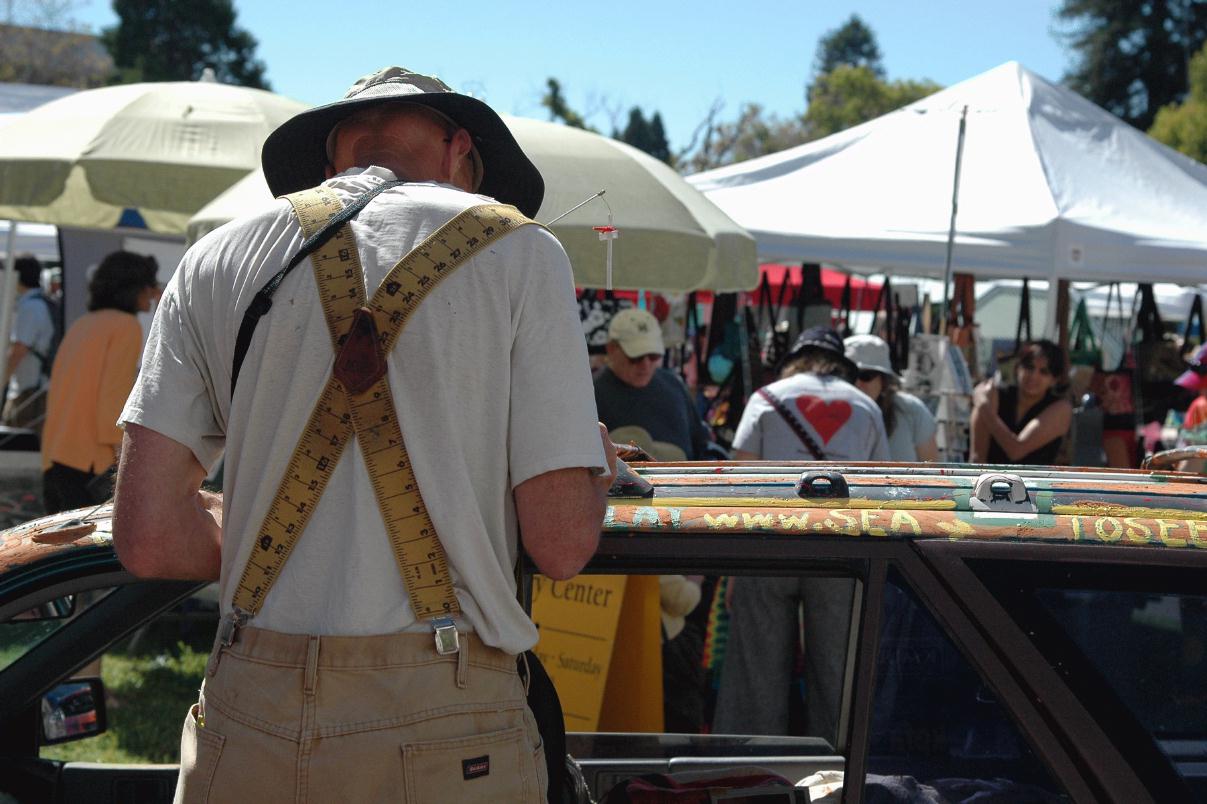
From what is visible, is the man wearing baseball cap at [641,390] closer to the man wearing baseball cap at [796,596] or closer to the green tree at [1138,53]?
the man wearing baseball cap at [796,596]

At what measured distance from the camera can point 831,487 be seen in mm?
1729

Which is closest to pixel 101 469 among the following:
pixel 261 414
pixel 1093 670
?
pixel 261 414

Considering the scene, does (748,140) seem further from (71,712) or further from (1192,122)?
(71,712)

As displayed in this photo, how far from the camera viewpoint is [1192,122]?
3328 centimetres

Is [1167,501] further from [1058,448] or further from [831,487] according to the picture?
[1058,448]

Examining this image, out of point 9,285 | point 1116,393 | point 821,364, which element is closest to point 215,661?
point 821,364

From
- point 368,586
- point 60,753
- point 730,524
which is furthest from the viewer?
point 60,753

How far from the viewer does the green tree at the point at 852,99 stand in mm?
51906

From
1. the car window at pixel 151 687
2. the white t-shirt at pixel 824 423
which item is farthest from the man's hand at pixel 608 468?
the white t-shirt at pixel 824 423

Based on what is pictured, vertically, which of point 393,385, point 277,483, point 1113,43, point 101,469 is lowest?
point 101,469

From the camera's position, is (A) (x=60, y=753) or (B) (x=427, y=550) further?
(A) (x=60, y=753)

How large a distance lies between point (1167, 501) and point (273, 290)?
1.26m

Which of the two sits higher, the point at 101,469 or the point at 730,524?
the point at 730,524

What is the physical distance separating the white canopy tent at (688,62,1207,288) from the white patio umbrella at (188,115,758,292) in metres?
1.96
